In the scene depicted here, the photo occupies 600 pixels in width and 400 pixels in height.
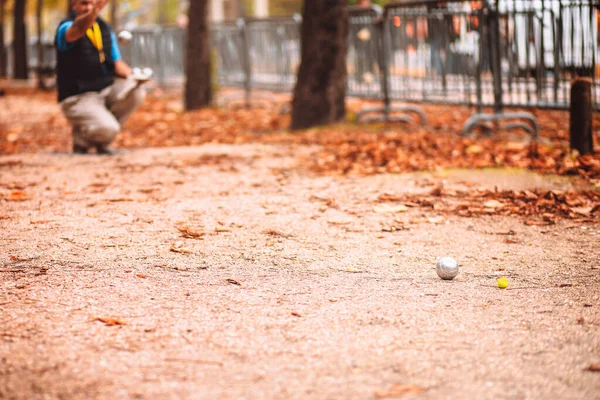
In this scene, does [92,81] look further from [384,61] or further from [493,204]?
[493,204]

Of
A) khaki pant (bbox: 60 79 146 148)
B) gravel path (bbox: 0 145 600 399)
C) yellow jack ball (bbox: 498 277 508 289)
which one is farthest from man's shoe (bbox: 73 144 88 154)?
yellow jack ball (bbox: 498 277 508 289)

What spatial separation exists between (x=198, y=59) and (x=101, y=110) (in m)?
6.71

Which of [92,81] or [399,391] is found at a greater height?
[92,81]

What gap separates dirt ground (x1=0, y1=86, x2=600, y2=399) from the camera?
129 inches

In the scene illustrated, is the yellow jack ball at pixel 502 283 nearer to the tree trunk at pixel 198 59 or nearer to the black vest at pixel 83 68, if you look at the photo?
the black vest at pixel 83 68

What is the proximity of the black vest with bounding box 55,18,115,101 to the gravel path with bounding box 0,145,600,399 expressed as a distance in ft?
7.18

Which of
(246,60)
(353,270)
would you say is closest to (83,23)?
(353,270)

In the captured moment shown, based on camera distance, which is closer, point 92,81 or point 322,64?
point 92,81

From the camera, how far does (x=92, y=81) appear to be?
9.31 metres

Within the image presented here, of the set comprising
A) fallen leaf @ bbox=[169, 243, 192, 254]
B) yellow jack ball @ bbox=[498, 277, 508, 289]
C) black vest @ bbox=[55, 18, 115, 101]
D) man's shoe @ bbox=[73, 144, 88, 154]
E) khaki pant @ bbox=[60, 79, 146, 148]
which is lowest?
yellow jack ball @ bbox=[498, 277, 508, 289]

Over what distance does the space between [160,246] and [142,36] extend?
727 inches

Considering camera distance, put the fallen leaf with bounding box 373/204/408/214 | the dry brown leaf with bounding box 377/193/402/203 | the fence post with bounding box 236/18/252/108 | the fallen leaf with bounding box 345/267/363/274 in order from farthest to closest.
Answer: the fence post with bounding box 236/18/252/108
the dry brown leaf with bounding box 377/193/402/203
the fallen leaf with bounding box 373/204/408/214
the fallen leaf with bounding box 345/267/363/274

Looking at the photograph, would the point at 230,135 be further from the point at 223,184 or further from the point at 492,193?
the point at 492,193

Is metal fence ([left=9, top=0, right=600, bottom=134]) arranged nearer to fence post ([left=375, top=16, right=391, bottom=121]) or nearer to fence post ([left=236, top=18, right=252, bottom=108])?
fence post ([left=375, top=16, right=391, bottom=121])
